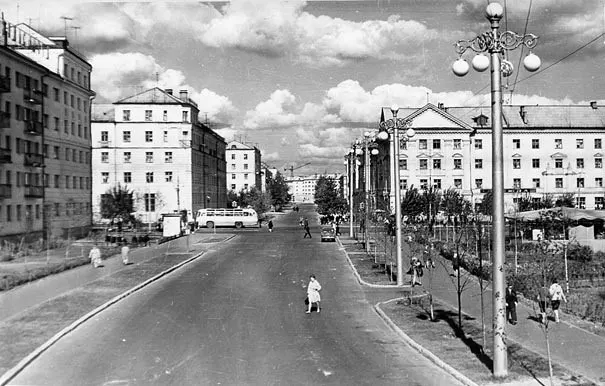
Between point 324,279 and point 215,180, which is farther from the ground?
point 215,180

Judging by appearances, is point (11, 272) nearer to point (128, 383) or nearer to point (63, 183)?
point (63, 183)

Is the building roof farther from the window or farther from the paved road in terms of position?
the paved road

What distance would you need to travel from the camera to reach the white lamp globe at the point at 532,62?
1106 cm

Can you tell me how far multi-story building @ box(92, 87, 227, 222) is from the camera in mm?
47750

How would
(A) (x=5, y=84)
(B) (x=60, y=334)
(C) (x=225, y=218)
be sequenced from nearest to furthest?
1. (B) (x=60, y=334)
2. (A) (x=5, y=84)
3. (C) (x=225, y=218)

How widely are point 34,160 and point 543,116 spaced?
58.5 metres

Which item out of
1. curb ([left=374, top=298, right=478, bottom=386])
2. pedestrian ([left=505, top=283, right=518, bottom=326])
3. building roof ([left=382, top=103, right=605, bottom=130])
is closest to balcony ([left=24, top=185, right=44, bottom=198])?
curb ([left=374, top=298, right=478, bottom=386])

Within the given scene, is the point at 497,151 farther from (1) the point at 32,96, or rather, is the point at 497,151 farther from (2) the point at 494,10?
(1) the point at 32,96

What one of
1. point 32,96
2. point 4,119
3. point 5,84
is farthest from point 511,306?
point 32,96

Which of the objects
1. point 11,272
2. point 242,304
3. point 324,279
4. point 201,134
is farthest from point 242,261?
point 201,134

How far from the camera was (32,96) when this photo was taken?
1532 inches

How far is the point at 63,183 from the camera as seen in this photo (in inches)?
1743

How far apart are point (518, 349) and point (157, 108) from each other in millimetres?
44549

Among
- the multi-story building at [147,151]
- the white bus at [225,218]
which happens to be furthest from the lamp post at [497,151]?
the white bus at [225,218]
